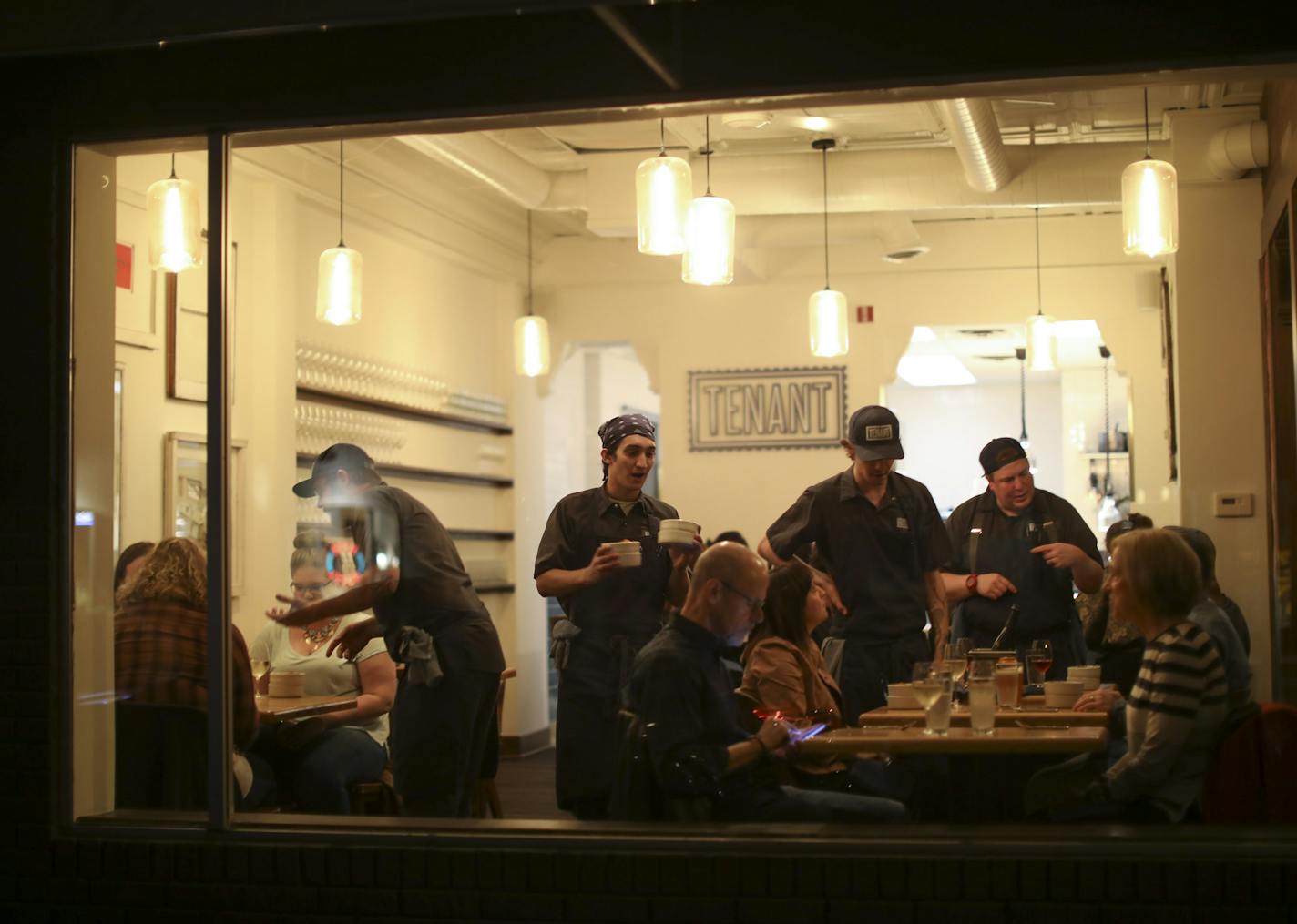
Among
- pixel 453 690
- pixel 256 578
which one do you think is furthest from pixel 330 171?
pixel 453 690

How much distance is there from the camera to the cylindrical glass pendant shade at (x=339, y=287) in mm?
5129

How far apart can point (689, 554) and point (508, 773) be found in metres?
0.77

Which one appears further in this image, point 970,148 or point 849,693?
point 970,148

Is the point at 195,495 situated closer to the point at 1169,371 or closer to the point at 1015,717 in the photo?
the point at 1015,717

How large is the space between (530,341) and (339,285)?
2.62 feet

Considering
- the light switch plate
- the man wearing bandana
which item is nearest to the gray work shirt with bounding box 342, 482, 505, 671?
the man wearing bandana

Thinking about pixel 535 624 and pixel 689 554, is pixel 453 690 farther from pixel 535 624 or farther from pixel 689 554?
pixel 689 554

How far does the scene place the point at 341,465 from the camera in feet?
14.2

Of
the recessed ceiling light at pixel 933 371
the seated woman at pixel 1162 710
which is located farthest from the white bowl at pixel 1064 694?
the recessed ceiling light at pixel 933 371

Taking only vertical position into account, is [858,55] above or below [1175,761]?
above

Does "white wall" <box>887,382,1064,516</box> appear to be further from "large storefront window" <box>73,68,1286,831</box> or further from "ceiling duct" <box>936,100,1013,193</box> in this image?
"ceiling duct" <box>936,100,1013,193</box>

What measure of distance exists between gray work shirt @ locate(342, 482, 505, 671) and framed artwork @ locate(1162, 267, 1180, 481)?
7.20 feet

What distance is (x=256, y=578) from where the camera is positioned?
4.02m

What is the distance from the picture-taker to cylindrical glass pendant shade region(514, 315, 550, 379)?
5.59 metres
